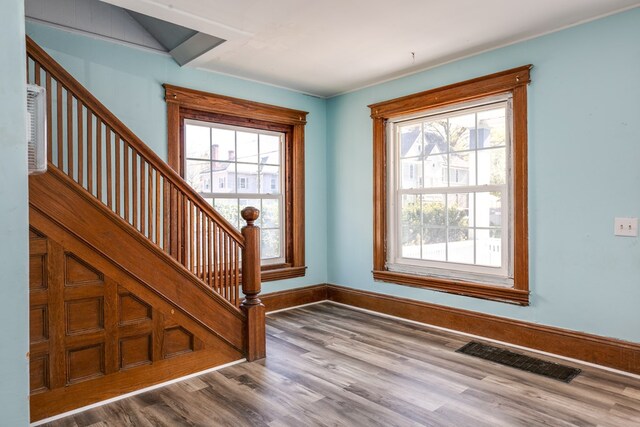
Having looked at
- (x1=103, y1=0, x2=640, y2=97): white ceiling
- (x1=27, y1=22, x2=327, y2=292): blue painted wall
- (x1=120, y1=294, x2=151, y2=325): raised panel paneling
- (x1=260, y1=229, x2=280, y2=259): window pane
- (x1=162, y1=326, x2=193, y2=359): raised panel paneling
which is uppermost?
(x1=103, y1=0, x2=640, y2=97): white ceiling

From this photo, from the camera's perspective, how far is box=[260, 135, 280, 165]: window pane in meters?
4.58

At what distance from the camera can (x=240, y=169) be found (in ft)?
14.3

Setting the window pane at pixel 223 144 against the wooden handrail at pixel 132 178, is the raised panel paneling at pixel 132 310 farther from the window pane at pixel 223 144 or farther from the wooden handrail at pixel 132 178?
the window pane at pixel 223 144

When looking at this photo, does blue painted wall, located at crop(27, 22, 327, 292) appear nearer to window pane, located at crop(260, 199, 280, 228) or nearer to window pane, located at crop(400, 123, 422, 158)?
window pane, located at crop(260, 199, 280, 228)

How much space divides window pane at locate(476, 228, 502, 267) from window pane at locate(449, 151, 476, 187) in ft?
1.58

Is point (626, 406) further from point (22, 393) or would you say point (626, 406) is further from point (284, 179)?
point (284, 179)

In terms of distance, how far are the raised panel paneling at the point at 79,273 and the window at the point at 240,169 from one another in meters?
1.69

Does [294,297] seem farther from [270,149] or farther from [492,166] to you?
[492,166]

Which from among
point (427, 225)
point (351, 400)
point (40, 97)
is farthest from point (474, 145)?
point (40, 97)

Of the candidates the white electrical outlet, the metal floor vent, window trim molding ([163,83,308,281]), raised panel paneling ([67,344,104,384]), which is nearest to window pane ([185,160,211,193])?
window trim molding ([163,83,308,281])

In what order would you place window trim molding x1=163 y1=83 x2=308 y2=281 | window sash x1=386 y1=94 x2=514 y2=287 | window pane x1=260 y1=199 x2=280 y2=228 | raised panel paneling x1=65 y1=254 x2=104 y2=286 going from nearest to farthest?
raised panel paneling x1=65 y1=254 x2=104 y2=286, window sash x1=386 y1=94 x2=514 y2=287, window trim molding x1=163 y1=83 x2=308 y2=281, window pane x1=260 y1=199 x2=280 y2=228

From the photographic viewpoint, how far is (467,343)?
3.46 meters

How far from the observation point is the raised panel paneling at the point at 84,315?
7.63 feet

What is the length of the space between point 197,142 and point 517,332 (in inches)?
134
